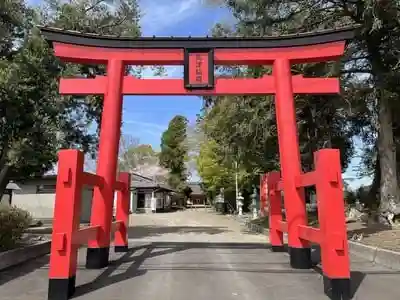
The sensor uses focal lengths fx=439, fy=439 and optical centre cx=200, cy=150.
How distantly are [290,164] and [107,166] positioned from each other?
3.69 meters

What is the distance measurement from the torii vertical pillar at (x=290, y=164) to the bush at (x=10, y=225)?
18.6ft

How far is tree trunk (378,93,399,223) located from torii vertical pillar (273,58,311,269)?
5.53 metres

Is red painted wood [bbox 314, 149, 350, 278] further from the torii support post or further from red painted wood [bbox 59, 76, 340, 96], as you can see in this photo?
red painted wood [bbox 59, 76, 340, 96]

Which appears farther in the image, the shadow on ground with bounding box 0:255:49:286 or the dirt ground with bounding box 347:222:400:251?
the dirt ground with bounding box 347:222:400:251

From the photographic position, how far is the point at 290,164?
888 centimetres

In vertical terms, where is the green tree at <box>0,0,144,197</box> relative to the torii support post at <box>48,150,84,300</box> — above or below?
above

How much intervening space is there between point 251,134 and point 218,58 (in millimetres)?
7548

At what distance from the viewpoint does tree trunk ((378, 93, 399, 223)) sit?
44.6ft

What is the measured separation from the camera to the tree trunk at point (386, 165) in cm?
1360

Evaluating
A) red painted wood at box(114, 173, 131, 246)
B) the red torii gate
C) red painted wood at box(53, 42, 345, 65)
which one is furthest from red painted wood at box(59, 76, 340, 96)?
red painted wood at box(114, 173, 131, 246)

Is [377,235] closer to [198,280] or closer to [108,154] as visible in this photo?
[198,280]

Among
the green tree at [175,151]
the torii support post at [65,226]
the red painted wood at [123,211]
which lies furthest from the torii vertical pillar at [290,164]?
the green tree at [175,151]

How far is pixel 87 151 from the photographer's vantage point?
58.9ft

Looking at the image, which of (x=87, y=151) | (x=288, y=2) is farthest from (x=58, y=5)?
(x=288, y=2)
